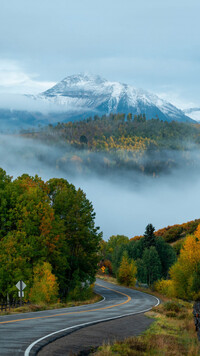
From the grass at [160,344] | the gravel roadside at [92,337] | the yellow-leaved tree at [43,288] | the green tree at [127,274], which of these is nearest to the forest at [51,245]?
the yellow-leaved tree at [43,288]

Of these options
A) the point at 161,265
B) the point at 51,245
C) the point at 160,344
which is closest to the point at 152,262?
the point at 161,265

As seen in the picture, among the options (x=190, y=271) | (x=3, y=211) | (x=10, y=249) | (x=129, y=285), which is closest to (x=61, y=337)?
(x=10, y=249)

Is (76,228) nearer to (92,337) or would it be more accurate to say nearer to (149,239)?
(92,337)

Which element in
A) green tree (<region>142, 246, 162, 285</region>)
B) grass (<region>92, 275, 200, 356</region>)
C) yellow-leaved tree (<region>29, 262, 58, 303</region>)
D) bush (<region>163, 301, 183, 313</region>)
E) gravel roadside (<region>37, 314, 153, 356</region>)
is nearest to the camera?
gravel roadside (<region>37, 314, 153, 356</region>)

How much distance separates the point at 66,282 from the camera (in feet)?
181

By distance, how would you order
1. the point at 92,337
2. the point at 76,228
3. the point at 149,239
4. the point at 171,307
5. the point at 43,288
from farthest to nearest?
the point at 149,239, the point at 76,228, the point at 43,288, the point at 171,307, the point at 92,337

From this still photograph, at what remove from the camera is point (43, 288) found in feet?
130

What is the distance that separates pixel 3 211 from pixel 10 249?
16.4 feet

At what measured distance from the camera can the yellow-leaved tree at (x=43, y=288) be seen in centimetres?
3947

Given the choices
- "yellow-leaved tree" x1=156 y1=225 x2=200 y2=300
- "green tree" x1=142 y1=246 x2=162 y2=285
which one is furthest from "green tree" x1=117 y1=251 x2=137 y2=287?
"green tree" x1=142 y1=246 x2=162 y2=285

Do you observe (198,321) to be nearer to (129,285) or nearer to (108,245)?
(129,285)

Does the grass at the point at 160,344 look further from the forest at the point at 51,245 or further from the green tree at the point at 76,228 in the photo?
the green tree at the point at 76,228

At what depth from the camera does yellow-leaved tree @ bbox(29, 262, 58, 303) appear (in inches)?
1554

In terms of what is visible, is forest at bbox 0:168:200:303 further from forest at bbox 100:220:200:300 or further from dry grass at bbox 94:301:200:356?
dry grass at bbox 94:301:200:356
